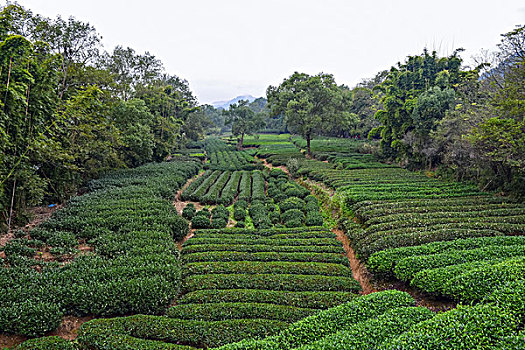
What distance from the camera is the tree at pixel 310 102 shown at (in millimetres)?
31845

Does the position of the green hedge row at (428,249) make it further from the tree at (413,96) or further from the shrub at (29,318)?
the tree at (413,96)

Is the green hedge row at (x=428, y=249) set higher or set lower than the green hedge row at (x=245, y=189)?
lower

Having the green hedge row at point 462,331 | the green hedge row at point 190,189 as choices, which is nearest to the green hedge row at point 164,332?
the green hedge row at point 462,331

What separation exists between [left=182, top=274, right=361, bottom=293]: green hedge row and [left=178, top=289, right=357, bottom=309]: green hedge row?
416 mm

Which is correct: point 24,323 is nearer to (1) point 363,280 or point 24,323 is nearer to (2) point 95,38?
(1) point 363,280

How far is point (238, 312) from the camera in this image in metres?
7.91

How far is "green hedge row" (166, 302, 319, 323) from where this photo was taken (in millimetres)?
7746

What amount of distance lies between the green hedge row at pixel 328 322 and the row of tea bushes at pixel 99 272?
158 inches

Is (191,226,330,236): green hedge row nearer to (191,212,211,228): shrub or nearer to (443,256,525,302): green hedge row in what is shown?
(191,212,211,228): shrub

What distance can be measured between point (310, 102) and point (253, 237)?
2404 cm

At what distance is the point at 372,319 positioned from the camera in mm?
6641

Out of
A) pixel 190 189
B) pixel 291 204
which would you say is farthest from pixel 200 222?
pixel 190 189

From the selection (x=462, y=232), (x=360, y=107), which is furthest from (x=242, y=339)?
(x=360, y=107)

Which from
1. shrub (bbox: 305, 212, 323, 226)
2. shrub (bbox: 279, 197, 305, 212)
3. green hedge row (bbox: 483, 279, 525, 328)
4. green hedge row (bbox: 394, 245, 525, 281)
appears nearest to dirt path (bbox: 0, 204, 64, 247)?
shrub (bbox: 279, 197, 305, 212)
